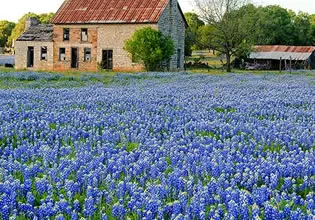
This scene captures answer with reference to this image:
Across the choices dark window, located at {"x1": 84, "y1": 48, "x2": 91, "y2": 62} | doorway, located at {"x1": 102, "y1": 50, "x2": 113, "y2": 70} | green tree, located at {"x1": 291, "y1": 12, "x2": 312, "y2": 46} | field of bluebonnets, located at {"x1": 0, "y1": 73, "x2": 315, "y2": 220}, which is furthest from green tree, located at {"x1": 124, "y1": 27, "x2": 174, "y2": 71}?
green tree, located at {"x1": 291, "y1": 12, "x2": 312, "y2": 46}

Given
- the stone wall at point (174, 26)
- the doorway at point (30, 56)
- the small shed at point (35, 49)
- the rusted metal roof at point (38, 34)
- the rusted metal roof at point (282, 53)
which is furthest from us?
the rusted metal roof at point (282, 53)

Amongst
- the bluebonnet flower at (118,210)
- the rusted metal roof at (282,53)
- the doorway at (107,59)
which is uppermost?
the rusted metal roof at (282,53)

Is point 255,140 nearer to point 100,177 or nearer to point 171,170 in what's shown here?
point 171,170

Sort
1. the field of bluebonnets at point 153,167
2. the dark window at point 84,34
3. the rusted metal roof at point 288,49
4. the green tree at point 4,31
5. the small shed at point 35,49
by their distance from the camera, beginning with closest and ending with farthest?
the field of bluebonnets at point 153,167 → the dark window at point 84,34 → the small shed at point 35,49 → the rusted metal roof at point 288,49 → the green tree at point 4,31

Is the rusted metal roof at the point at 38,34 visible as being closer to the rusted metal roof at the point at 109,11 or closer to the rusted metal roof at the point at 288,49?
the rusted metal roof at the point at 109,11

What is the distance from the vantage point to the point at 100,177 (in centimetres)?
520

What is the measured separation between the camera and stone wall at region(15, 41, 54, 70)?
49.4 meters

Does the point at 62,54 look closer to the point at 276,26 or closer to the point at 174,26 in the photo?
the point at 174,26

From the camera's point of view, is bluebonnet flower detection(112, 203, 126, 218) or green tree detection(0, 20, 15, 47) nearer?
bluebonnet flower detection(112, 203, 126, 218)

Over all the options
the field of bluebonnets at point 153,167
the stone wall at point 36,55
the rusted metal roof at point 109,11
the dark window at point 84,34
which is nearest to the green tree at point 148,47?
the rusted metal roof at point 109,11

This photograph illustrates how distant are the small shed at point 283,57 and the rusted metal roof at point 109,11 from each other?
25.8 meters

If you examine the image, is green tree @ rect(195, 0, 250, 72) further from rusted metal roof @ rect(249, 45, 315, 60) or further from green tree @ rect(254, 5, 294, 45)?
green tree @ rect(254, 5, 294, 45)

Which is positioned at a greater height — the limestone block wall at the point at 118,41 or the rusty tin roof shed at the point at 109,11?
the rusty tin roof shed at the point at 109,11

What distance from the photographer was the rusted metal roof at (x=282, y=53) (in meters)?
68.6
